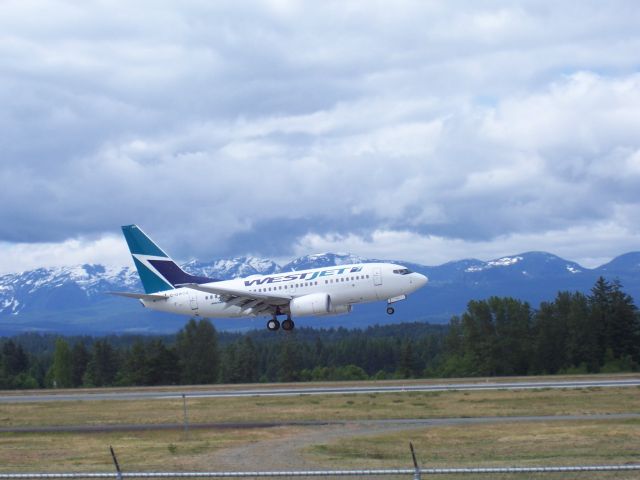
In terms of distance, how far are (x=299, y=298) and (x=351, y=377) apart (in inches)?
1947

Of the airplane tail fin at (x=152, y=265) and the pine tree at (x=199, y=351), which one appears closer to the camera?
the airplane tail fin at (x=152, y=265)

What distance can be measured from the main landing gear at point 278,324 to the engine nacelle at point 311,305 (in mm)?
1497

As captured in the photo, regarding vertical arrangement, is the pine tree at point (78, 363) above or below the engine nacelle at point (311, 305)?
below

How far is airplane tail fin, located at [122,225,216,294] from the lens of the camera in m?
69.0

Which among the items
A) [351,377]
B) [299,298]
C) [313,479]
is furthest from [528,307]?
[313,479]

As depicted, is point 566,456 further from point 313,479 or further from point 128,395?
point 128,395

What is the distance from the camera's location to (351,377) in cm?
10869

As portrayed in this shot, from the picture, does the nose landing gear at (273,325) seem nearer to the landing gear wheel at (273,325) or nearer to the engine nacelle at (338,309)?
the landing gear wheel at (273,325)

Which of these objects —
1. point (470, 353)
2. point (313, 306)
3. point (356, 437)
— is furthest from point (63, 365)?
point (356, 437)

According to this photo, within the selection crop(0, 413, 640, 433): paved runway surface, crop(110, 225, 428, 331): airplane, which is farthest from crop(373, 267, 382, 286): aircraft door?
crop(0, 413, 640, 433): paved runway surface

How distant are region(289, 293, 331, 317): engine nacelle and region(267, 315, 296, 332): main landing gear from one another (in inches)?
58.9

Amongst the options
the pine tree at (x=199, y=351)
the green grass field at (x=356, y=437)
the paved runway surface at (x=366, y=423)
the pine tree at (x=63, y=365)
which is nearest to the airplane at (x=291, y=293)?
the green grass field at (x=356, y=437)

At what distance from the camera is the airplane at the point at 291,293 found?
196 feet

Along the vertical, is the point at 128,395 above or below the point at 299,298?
below
